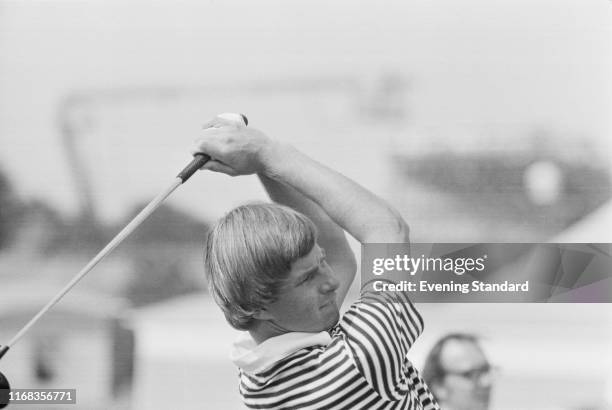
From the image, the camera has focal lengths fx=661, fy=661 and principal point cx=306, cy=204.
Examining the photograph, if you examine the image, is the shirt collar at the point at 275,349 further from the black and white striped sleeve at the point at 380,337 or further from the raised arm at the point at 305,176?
the raised arm at the point at 305,176

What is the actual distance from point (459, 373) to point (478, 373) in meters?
0.05

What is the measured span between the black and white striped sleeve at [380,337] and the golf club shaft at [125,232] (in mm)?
487

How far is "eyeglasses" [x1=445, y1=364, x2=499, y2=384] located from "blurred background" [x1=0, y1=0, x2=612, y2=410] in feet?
0.12

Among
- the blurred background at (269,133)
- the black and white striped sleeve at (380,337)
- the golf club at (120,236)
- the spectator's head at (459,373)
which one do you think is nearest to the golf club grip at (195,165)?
the golf club at (120,236)

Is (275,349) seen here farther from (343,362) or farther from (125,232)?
(125,232)

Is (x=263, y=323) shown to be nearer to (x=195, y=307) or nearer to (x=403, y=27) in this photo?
(x=195, y=307)

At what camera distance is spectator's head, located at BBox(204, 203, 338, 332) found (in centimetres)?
126

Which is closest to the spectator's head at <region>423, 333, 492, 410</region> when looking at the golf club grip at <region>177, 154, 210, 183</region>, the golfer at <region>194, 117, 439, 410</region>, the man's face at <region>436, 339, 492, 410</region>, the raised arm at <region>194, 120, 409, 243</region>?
the man's face at <region>436, 339, 492, 410</region>

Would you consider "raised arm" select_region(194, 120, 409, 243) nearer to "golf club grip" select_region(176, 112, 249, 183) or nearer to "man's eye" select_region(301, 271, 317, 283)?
"golf club grip" select_region(176, 112, 249, 183)

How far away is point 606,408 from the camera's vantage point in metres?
1.68

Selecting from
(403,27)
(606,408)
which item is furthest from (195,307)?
(606,408)

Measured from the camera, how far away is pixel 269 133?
1.69 m

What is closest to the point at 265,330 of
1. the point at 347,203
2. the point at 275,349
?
the point at 275,349

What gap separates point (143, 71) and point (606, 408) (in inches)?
57.5
